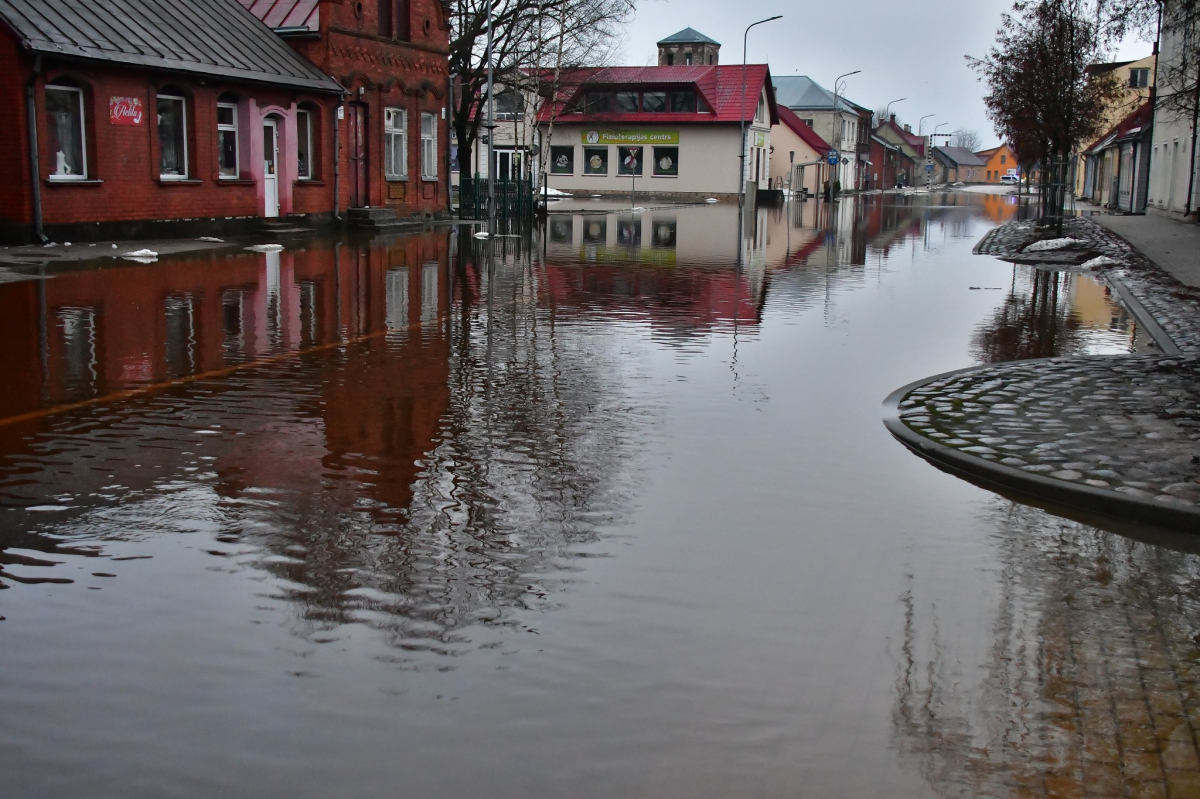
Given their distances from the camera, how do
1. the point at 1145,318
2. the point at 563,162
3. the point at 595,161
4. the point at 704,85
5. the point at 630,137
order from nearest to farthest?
the point at 1145,318
the point at 704,85
the point at 630,137
the point at 595,161
the point at 563,162

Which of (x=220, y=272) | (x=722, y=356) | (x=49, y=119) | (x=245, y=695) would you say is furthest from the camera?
(x=49, y=119)

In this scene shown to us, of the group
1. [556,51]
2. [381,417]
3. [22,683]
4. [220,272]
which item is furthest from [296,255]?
[556,51]

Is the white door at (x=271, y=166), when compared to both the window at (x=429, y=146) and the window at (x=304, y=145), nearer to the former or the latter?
the window at (x=304, y=145)

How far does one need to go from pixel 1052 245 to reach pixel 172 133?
20615mm

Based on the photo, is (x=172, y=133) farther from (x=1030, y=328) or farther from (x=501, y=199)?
(x=1030, y=328)

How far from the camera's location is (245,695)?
4.15 meters

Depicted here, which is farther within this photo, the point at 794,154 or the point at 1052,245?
the point at 794,154

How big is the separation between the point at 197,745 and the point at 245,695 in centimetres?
35

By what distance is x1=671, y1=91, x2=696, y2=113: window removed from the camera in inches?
2864

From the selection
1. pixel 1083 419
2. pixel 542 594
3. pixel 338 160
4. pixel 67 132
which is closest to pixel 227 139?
pixel 338 160

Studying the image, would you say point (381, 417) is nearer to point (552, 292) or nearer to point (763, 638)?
point (763, 638)

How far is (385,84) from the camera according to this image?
3434cm

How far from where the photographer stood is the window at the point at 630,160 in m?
74.5

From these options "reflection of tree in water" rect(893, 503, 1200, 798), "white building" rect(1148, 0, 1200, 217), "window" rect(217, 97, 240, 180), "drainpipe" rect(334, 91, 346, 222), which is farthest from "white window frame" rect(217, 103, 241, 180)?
"reflection of tree in water" rect(893, 503, 1200, 798)
